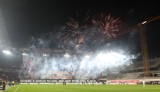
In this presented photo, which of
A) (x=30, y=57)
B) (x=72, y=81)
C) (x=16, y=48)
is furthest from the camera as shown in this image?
(x=72, y=81)

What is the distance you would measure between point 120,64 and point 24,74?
39.0m

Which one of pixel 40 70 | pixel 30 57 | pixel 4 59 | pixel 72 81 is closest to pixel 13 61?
pixel 4 59

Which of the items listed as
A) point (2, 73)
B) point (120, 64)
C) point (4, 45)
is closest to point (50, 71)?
point (2, 73)

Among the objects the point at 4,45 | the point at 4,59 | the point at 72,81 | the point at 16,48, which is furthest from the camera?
the point at 4,59

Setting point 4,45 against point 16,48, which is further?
point 16,48

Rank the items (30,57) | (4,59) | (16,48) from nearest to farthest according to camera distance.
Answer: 1. (16,48)
2. (30,57)
3. (4,59)

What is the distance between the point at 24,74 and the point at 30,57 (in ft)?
44.9

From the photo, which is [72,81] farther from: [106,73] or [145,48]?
[145,48]

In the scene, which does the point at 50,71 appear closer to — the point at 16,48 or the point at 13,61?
A: the point at 13,61

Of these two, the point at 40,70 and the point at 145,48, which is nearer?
the point at 145,48

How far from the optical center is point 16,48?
80.0 m

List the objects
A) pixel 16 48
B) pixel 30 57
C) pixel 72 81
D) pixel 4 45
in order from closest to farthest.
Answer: pixel 4 45
pixel 16 48
pixel 30 57
pixel 72 81

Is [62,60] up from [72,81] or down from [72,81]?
up

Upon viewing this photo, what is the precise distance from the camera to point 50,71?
349 ft
